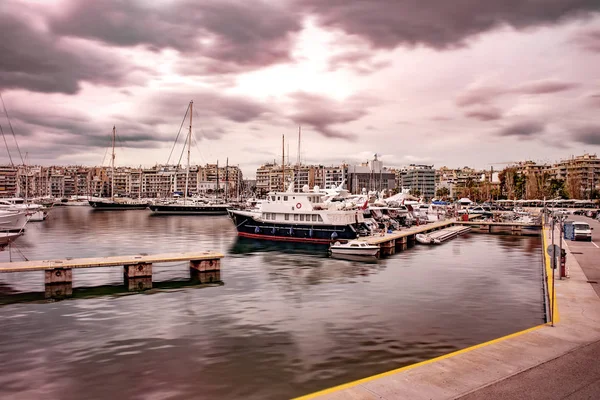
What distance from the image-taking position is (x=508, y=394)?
10.8m

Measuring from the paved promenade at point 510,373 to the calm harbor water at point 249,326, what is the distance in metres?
3.70

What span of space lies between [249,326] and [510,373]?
13.2 metres

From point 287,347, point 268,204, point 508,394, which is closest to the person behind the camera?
point 508,394

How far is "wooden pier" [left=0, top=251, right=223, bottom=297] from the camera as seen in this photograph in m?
30.6

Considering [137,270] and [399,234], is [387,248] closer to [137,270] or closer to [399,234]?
[399,234]

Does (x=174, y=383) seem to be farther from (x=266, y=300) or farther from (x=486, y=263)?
(x=486, y=263)

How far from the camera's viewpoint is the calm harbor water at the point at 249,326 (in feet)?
50.7

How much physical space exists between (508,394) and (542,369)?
2.28m

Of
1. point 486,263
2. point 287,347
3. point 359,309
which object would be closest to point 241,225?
point 486,263

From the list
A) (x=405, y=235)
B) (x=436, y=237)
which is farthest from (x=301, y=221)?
(x=436, y=237)

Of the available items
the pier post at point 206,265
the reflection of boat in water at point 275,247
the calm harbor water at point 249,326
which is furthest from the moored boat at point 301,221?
the pier post at point 206,265

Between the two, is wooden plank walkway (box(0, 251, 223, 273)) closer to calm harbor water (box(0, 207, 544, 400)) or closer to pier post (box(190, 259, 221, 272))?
pier post (box(190, 259, 221, 272))

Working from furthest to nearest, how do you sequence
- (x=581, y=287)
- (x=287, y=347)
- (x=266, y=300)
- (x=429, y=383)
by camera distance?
(x=266, y=300), (x=581, y=287), (x=287, y=347), (x=429, y=383)

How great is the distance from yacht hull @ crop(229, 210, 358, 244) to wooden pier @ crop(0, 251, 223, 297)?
25.0m
